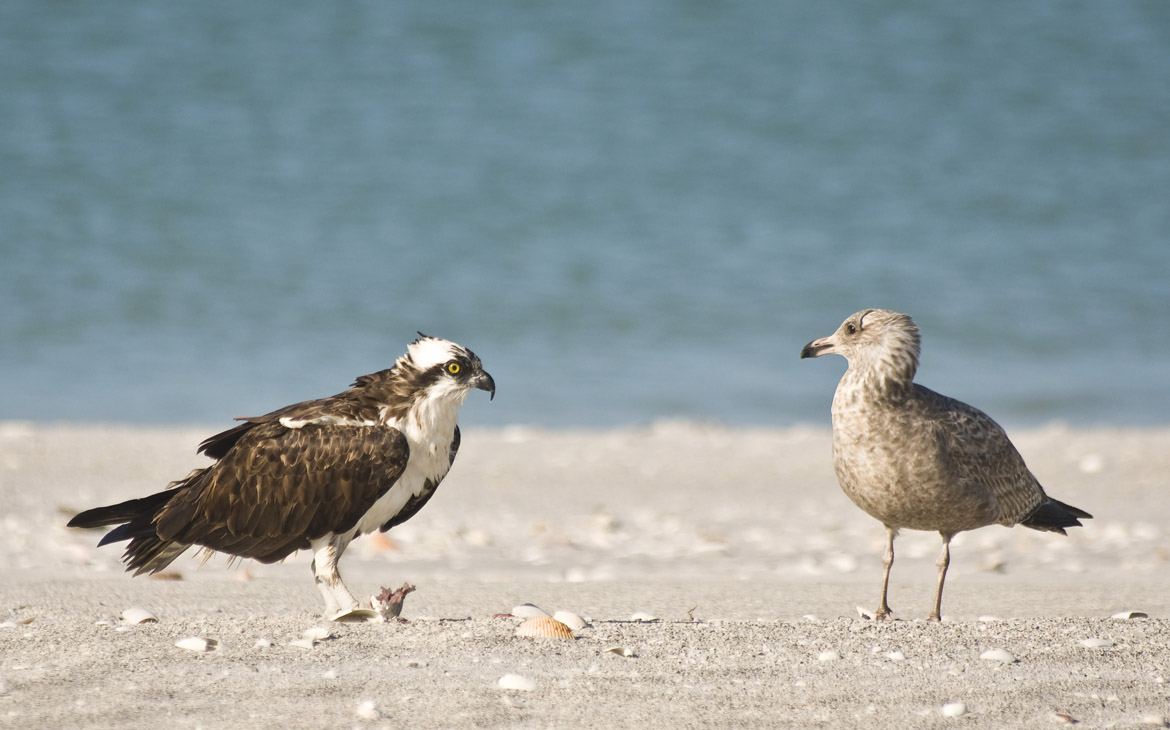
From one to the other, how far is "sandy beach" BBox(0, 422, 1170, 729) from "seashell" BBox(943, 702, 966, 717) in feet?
0.09

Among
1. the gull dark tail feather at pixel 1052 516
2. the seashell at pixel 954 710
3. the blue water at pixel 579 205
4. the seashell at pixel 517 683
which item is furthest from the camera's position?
the blue water at pixel 579 205

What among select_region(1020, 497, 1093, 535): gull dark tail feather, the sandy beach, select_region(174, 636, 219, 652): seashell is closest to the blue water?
the sandy beach

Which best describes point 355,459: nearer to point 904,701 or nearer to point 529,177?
point 904,701

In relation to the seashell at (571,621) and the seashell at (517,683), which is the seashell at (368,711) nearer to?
the seashell at (517,683)

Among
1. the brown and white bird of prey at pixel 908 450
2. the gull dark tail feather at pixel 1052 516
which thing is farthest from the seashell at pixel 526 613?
the gull dark tail feather at pixel 1052 516

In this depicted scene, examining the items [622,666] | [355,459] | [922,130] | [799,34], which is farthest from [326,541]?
[799,34]

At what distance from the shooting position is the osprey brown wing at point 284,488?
4.95 m

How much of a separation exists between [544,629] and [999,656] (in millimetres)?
1633

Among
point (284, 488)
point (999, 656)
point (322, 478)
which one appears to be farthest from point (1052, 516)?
point (284, 488)

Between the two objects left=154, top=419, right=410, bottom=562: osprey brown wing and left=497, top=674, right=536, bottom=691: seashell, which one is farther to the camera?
left=154, top=419, right=410, bottom=562: osprey brown wing

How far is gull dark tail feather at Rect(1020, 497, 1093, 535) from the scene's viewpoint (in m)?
5.96

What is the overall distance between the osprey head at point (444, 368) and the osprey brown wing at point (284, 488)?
28 centimetres

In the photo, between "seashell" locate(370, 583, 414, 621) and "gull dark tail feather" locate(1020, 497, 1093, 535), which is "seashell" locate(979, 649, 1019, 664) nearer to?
"gull dark tail feather" locate(1020, 497, 1093, 535)

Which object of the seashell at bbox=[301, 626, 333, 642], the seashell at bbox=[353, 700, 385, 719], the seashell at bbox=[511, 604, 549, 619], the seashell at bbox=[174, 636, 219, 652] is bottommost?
the seashell at bbox=[353, 700, 385, 719]
